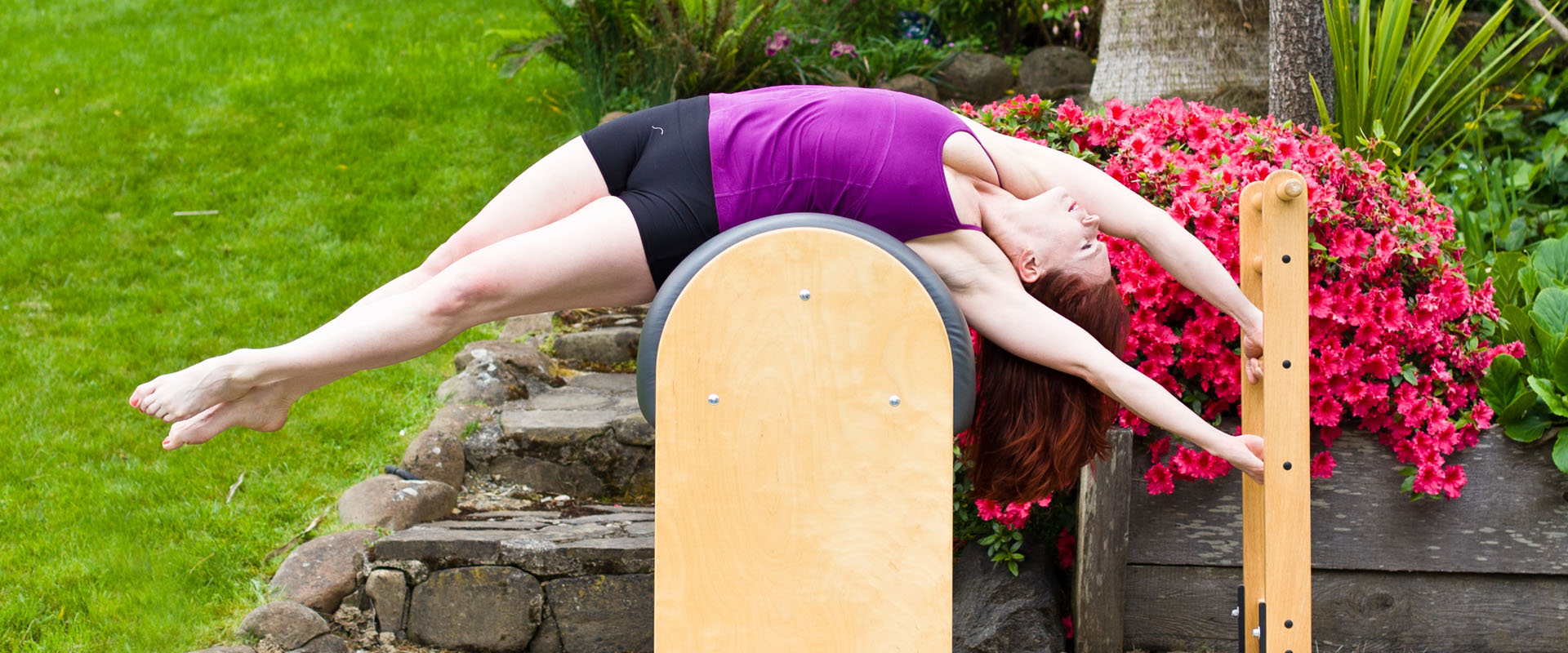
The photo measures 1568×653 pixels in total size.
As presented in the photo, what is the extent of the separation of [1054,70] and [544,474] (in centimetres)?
414

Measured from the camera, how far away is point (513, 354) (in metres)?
4.19

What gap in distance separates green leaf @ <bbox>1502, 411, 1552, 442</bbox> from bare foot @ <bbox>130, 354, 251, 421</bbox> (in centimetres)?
289

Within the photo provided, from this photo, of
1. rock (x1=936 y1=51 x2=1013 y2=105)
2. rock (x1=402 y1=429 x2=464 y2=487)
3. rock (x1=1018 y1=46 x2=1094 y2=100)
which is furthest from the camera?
rock (x1=936 y1=51 x2=1013 y2=105)

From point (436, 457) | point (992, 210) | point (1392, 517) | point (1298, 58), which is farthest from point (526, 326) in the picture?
point (1392, 517)

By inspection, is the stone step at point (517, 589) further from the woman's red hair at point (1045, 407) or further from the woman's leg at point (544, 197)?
the woman's leg at point (544, 197)

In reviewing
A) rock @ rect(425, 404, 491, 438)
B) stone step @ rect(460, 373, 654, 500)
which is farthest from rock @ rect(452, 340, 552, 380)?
stone step @ rect(460, 373, 654, 500)

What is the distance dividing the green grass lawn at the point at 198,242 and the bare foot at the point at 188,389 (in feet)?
3.05

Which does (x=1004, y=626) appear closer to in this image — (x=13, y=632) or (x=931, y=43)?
(x=13, y=632)

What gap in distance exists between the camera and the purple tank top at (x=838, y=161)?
214 centimetres

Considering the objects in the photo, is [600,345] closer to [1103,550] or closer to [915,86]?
[1103,550]

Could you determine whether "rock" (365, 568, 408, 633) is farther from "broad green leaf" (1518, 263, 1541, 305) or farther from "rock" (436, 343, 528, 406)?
"broad green leaf" (1518, 263, 1541, 305)

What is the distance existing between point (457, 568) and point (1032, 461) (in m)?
1.61

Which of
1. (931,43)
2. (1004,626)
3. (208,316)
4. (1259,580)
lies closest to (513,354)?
(208,316)

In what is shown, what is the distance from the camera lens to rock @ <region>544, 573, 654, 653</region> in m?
3.10
